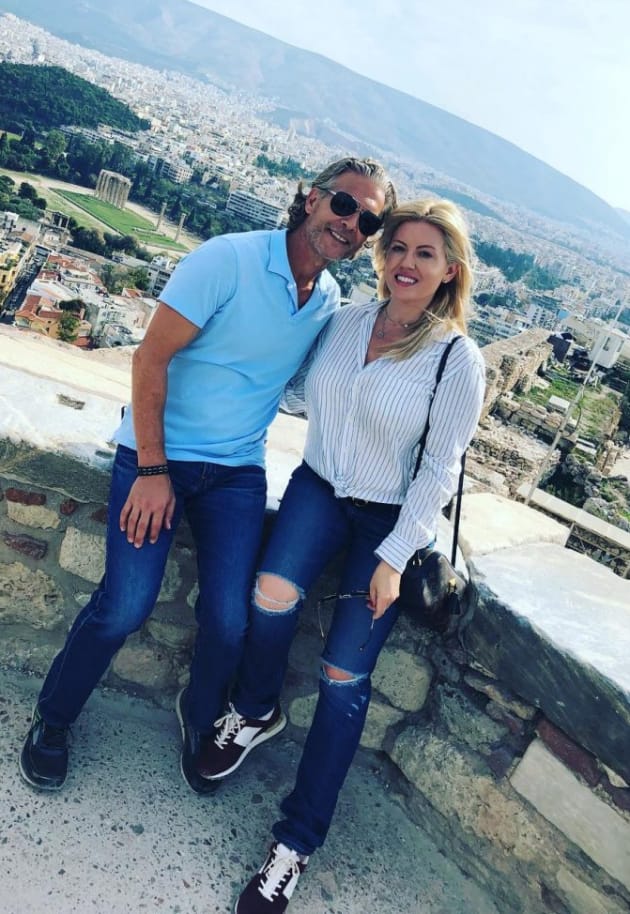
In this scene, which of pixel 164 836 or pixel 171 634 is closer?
pixel 164 836

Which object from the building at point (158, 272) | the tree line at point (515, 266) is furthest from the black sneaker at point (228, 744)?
the tree line at point (515, 266)

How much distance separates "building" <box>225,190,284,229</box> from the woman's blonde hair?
5777 cm

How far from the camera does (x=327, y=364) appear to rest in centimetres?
159

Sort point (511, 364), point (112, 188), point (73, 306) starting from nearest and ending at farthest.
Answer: point (511, 364) < point (73, 306) < point (112, 188)

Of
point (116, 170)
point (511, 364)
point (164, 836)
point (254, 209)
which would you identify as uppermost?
point (164, 836)

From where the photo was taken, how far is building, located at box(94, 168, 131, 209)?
50406 millimetres

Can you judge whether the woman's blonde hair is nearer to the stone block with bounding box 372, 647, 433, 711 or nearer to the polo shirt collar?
the polo shirt collar

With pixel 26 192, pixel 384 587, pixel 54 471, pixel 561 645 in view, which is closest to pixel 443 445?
pixel 384 587

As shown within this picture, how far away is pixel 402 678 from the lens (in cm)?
167

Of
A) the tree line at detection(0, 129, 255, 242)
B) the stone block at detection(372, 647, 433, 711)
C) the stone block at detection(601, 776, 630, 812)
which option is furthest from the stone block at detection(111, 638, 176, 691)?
the tree line at detection(0, 129, 255, 242)

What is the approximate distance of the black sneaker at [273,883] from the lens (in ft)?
4.33

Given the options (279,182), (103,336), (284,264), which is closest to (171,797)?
(284,264)

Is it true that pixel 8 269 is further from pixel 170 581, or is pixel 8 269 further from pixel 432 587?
pixel 432 587

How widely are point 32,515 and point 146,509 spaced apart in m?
0.34
